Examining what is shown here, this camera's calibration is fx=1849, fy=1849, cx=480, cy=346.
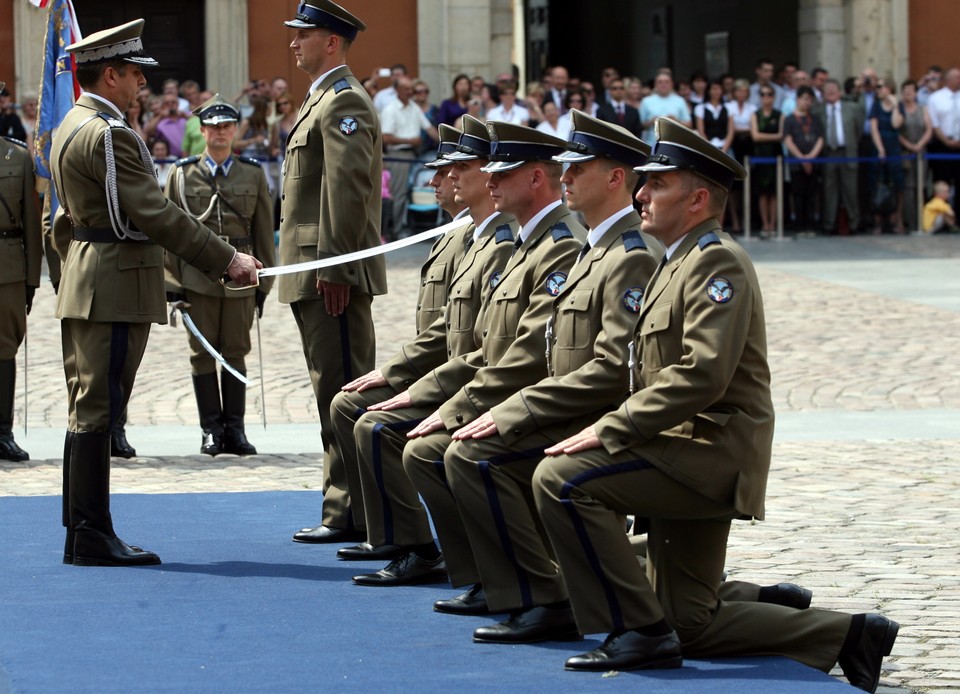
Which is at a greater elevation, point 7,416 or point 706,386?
point 706,386

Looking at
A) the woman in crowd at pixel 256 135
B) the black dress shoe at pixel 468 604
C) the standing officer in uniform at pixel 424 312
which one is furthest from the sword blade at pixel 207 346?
the woman in crowd at pixel 256 135

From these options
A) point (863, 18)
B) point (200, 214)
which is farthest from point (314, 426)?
point (863, 18)

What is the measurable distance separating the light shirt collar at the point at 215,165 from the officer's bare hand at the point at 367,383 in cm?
347

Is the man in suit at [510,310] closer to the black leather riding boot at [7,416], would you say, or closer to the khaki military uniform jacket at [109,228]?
the khaki military uniform jacket at [109,228]

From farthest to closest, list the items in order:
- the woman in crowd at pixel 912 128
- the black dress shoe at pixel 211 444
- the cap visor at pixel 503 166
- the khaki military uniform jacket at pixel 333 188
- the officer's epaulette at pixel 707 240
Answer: the woman in crowd at pixel 912 128 < the black dress shoe at pixel 211 444 < the khaki military uniform jacket at pixel 333 188 < the cap visor at pixel 503 166 < the officer's epaulette at pixel 707 240

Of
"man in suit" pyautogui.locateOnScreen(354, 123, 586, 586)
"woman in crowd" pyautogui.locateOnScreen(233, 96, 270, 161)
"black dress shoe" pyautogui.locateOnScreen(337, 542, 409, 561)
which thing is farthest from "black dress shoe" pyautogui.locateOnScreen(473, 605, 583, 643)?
"woman in crowd" pyautogui.locateOnScreen(233, 96, 270, 161)

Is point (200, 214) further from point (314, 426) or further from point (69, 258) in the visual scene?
point (69, 258)

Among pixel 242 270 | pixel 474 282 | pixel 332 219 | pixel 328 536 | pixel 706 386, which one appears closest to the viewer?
pixel 706 386

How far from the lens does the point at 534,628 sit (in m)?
5.61

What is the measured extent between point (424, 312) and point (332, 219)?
612mm

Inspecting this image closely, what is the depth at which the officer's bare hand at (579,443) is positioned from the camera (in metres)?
5.19

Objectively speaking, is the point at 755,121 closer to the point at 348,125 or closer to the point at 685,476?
the point at 348,125

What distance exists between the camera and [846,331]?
46.7 ft

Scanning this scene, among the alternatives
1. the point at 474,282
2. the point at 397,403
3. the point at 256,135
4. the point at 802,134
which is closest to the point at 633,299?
the point at 474,282
